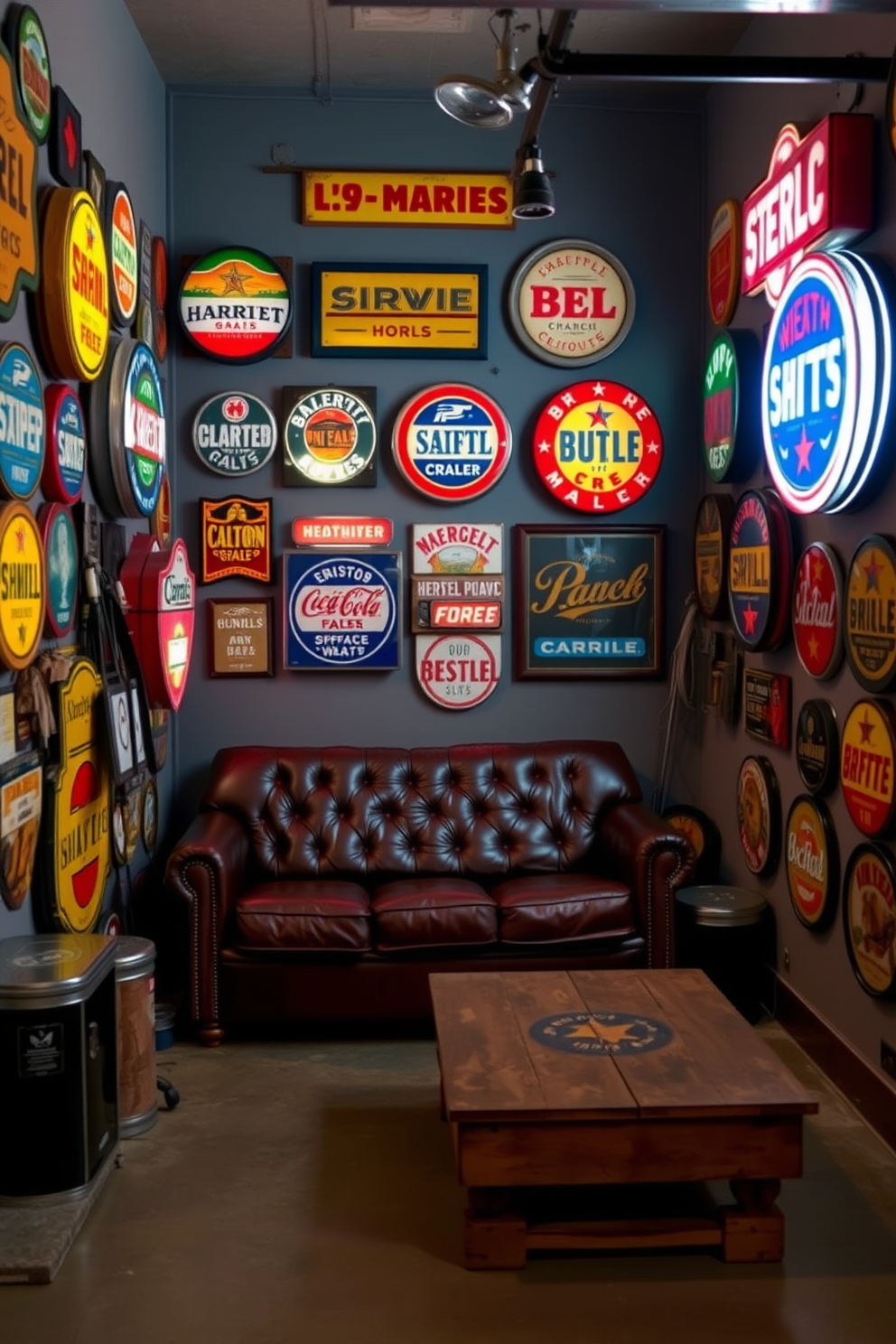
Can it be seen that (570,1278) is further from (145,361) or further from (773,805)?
(145,361)

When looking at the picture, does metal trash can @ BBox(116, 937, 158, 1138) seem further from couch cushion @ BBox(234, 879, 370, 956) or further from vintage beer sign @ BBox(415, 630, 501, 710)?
vintage beer sign @ BBox(415, 630, 501, 710)

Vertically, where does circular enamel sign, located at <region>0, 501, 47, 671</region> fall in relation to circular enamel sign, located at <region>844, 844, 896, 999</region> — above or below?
above

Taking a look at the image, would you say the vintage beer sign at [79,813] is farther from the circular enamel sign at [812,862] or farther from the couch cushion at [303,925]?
the circular enamel sign at [812,862]

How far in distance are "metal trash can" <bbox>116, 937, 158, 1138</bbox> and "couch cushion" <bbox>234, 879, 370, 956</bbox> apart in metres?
0.69

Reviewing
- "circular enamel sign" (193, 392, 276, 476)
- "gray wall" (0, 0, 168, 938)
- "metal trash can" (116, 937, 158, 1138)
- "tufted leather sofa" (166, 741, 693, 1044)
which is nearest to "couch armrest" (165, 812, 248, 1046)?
"tufted leather sofa" (166, 741, 693, 1044)

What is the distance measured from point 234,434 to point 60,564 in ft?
6.08

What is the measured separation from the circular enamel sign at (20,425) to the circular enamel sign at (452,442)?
212cm

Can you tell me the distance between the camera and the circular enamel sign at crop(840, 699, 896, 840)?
11.3 ft

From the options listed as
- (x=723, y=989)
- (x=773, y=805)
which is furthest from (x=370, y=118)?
(x=723, y=989)

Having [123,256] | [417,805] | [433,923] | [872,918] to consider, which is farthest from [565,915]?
[123,256]

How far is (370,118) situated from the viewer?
17.2ft

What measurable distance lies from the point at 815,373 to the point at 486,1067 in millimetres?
2114

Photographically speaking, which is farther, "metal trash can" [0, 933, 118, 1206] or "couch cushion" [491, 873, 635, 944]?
"couch cushion" [491, 873, 635, 944]

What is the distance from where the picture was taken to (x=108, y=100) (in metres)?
4.24
